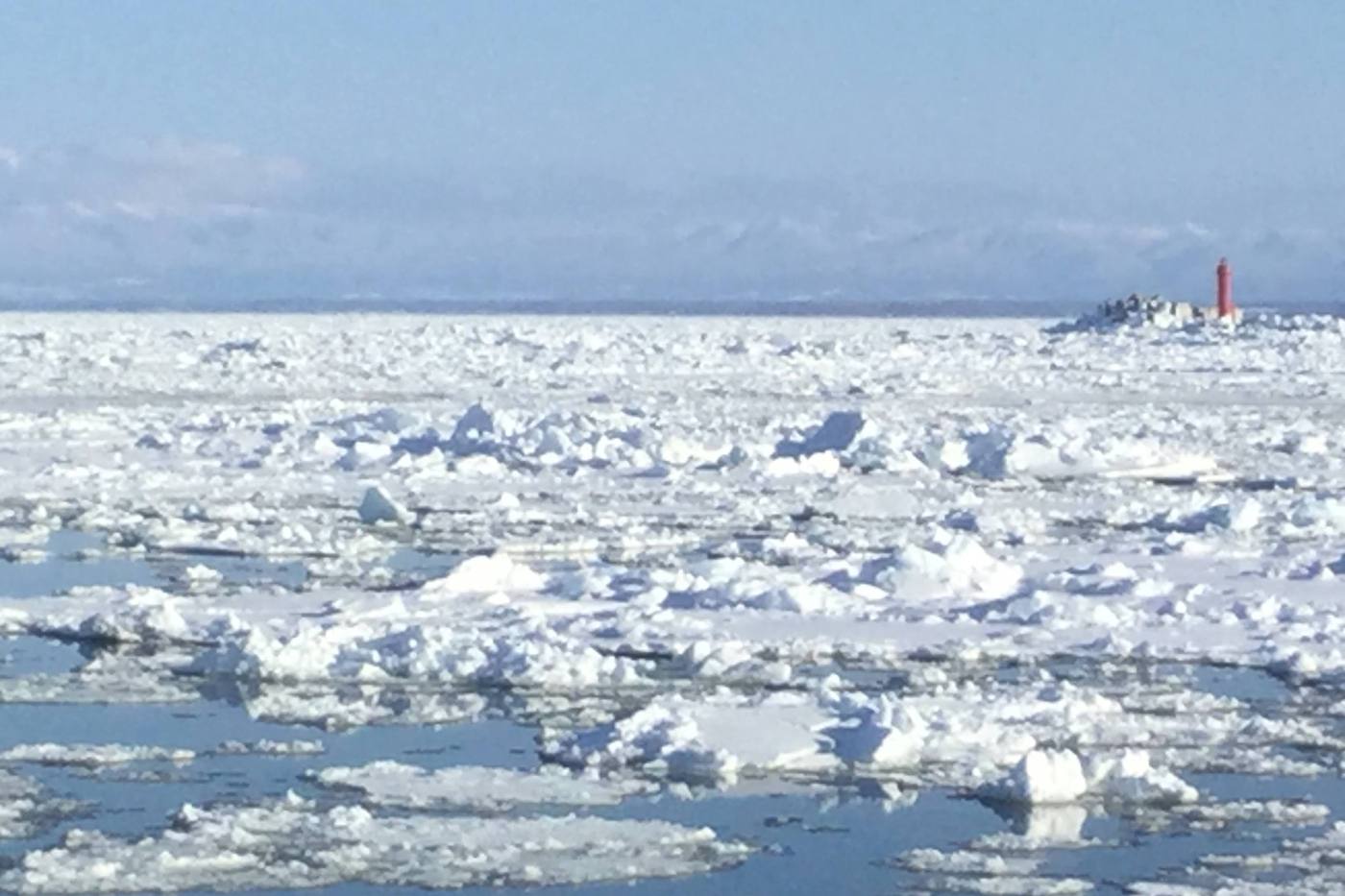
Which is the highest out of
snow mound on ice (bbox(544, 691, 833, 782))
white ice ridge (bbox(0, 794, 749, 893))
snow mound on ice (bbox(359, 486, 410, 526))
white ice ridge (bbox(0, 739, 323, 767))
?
snow mound on ice (bbox(359, 486, 410, 526))

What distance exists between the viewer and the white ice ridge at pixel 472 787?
22.3ft

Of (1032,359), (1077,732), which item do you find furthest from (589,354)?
(1077,732)

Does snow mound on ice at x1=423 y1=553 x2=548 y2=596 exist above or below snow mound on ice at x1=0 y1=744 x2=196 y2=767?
above

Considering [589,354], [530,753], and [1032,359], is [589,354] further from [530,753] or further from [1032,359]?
[530,753]

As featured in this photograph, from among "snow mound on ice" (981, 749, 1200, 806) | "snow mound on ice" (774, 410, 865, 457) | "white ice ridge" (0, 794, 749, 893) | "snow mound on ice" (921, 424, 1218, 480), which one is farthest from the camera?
"snow mound on ice" (774, 410, 865, 457)

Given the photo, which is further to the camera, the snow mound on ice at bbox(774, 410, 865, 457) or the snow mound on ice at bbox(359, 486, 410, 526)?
the snow mound on ice at bbox(774, 410, 865, 457)

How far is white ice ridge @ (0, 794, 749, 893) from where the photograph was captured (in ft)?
19.6

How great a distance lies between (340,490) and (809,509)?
2855mm

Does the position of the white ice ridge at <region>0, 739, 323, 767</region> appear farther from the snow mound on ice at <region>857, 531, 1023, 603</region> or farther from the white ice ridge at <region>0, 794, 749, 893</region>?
the snow mound on ice at <region>857, 531, 1023, 603</region>

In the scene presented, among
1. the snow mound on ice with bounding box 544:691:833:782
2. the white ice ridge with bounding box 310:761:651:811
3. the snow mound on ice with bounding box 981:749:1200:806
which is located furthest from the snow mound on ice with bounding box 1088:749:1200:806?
the white ice ridge with bounding box 310:761:651:811

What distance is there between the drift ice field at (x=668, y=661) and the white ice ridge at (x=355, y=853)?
2cm

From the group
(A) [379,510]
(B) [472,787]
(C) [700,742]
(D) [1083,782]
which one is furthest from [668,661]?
(A) [379,510]

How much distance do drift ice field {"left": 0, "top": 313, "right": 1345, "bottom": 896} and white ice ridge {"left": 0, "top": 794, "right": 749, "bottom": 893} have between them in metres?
0.02

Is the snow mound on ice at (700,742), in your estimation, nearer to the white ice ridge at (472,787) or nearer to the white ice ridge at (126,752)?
the white ice ridge at (472,787)
